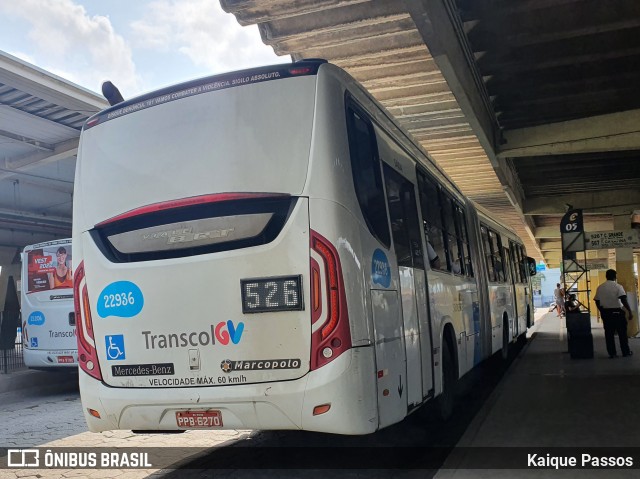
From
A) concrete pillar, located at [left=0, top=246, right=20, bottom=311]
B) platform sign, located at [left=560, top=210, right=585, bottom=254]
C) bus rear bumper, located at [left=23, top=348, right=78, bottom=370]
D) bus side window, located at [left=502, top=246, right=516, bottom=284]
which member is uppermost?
concrete pillar, located at [left=0, top=246, right=20, bottom=311]

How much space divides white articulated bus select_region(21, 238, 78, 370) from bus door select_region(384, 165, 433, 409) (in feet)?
24.0

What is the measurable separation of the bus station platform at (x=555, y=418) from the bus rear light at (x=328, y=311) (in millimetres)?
1490

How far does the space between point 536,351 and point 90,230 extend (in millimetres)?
11985

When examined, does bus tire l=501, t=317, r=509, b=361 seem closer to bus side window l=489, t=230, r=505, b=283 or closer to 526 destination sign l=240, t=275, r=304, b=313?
bus side window l=489, t=230, r=505, b=283

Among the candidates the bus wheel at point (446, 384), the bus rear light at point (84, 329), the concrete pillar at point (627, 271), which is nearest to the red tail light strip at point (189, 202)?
the bus rear light at point (84, 329)

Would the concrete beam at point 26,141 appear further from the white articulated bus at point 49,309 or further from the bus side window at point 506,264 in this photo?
the bus side window at point 506,264

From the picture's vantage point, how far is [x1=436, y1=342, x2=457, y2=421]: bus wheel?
6.58 metres

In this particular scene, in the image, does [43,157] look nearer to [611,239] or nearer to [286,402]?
[286,402]

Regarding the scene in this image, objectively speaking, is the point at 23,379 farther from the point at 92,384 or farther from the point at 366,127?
the point at 366,127

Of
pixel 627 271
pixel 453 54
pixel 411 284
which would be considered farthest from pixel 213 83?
pixel 627 271

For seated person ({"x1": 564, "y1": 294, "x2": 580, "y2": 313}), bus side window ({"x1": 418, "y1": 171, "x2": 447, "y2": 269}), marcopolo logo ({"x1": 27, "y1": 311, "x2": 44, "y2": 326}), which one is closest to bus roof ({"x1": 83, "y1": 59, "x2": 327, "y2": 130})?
bus side window ({"x1": 418, "y1": 171, "x2": 447, "y2": 269})

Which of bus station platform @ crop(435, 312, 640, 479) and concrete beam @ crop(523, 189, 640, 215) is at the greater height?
concrete beam @ crop(523, 189, 640, 215)

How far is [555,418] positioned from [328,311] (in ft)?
12.9

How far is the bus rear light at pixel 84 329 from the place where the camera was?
15.9 ft
